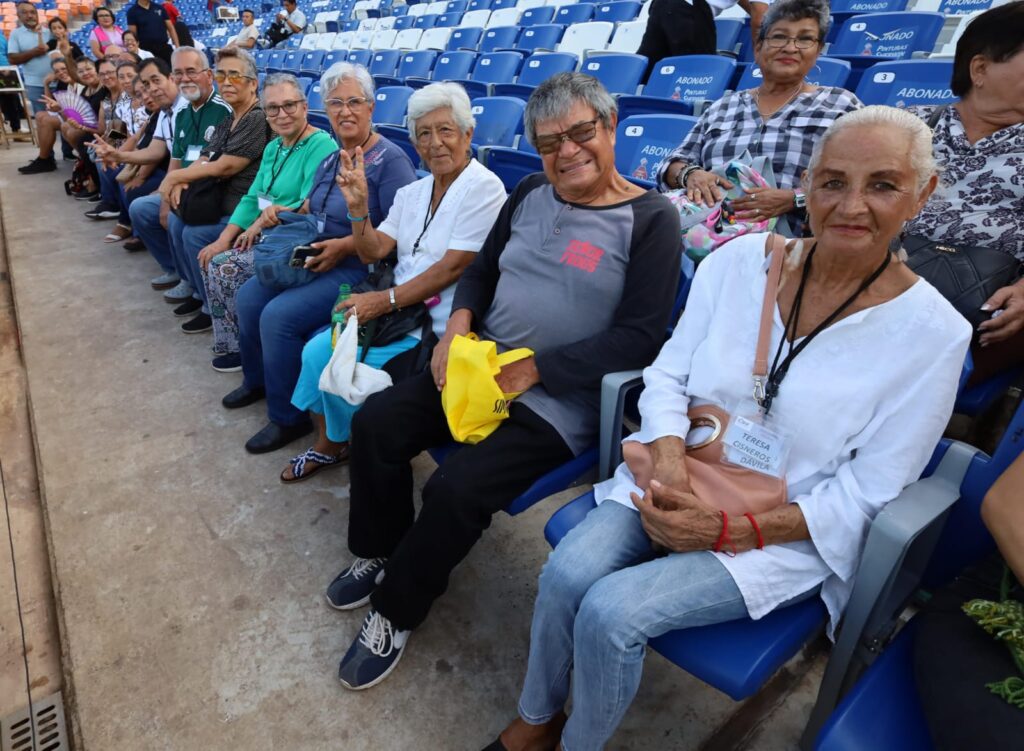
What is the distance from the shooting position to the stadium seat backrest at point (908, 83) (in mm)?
2482

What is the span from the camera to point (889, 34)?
364 centimetres

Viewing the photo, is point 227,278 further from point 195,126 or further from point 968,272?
point 968,272

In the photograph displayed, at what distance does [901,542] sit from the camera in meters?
0.97

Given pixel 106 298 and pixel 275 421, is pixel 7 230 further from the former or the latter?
pixel 275 421

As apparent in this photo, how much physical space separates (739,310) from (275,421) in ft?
6.31

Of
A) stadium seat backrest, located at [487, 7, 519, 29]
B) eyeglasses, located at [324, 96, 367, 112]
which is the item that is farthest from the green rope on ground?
stadium seat backrest, located at [487, 7, 519, 29]

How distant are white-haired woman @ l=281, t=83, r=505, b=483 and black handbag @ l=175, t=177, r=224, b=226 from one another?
1528 millimetres

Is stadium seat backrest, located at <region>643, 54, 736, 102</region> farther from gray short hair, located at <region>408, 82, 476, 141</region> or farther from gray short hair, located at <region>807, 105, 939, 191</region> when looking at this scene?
gray short hair, located at <region>807, 105, 939, 191</region>

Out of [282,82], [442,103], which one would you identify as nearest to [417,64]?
[282,82]

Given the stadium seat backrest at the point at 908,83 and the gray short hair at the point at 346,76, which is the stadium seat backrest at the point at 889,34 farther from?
the gray short hair at the point at 346,76

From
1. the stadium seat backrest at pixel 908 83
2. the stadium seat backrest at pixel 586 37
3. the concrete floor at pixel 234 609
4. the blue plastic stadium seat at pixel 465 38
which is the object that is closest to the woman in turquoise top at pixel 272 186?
the concrete floor at pixel 234 609

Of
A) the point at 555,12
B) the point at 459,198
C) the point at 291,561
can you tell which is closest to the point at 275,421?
the point at 291,561

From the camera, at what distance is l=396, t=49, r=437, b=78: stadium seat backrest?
5.91 metres

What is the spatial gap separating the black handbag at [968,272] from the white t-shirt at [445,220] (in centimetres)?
124
